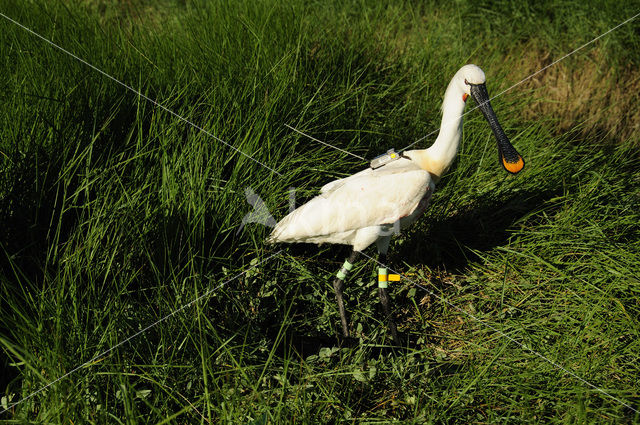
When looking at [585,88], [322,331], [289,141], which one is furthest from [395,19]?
[322,331]

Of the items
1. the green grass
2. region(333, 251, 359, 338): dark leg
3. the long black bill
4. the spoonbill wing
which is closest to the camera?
the green grass

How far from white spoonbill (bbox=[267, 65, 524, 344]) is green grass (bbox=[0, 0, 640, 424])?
8.5 inches

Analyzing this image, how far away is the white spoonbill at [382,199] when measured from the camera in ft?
8.27

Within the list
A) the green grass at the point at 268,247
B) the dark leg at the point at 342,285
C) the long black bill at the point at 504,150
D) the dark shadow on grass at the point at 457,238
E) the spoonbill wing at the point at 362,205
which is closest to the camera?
the green grass at the point at 268,247

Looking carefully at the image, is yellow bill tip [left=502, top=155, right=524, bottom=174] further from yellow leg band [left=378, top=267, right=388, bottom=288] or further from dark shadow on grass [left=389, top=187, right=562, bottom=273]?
yellow leg band [left=378, top=267, right=388, bottom=288]

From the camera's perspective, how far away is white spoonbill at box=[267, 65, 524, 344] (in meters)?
2.52

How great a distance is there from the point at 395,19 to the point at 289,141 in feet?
6.98

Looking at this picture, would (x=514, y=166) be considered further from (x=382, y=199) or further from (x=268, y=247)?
(x=268, y=247)

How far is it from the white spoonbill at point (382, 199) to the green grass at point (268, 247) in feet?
0.71

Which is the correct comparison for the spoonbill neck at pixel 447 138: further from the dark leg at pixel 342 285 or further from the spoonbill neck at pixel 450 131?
the dark leg at pixel 342 285

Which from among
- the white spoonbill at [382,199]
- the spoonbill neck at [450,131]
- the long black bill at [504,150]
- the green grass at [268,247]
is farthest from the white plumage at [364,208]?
the long black bill at [504,150]

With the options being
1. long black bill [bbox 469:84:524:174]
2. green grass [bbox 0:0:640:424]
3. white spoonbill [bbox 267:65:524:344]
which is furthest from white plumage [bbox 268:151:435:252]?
long black bill [bbox 469:84:524:174]

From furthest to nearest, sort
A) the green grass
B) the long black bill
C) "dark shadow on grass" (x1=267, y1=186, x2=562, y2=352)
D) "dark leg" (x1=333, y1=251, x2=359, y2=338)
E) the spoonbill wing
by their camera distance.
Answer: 1. "dark shadow on grass" (x1=267, y1=186, x2=562, y2=352)
2. the long black bill
3. "dark leg" (x1=333, y1=251, x2=359, y2=338)
4. the spoonbill wing
5. the green grass

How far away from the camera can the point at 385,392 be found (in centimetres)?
233
